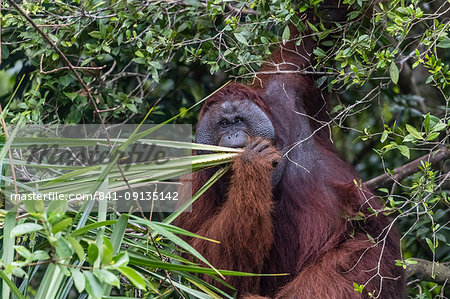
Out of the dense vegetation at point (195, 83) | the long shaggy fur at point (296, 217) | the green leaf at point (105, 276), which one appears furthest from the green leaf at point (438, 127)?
the green leaf at point (105, 276)

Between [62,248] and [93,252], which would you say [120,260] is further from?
[62,248]

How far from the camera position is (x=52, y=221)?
8.21 feet

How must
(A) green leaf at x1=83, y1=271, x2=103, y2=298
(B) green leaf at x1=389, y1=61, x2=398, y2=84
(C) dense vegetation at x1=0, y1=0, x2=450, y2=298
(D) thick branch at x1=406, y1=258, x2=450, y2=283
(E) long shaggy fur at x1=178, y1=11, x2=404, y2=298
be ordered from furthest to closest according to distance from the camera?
(D) thick branch at x1=406, y1=258, x2=450, y2=283, (E) long shaggy fur at x1=178, y1=11, x2=404, y2=298, (B) green leaf at x1=389, y1=61, x2=398, y2=84, (C) dense vegetation at x1=0, y1=0, x2=450, y2=298, (A) green leaf at x1=83, y1=271, x2=103, y2=298

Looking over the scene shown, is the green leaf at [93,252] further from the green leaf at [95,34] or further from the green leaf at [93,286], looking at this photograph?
the green leaf at [95,34]

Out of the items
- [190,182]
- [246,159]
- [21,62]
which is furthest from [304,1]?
[21,62]

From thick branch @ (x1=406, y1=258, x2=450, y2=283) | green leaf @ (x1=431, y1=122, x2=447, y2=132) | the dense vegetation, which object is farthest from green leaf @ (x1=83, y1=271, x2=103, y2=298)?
thick branch @ (x1=406, y1=258, x2=450, y2=283)

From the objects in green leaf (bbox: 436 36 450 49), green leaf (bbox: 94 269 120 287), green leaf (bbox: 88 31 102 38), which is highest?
green leaf (bbox: 94 269 120 287)

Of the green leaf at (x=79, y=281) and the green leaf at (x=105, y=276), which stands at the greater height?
the green leaf at (x=79, y=281)

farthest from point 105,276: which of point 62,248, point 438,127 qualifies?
point 438,127

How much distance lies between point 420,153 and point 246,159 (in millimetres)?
2469

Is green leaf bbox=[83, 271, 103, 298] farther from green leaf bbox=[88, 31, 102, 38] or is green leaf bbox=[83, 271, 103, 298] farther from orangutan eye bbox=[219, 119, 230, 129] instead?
green leaf bbox=[88, 31, 102, 38]

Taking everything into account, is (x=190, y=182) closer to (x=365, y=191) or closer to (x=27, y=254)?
(x=365, y=191)

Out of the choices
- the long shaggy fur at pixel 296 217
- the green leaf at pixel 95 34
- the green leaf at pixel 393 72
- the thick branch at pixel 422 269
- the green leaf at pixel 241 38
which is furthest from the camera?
the green leaf at pixel 95 34

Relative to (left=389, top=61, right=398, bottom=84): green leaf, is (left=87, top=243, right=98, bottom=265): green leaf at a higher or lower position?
higher
